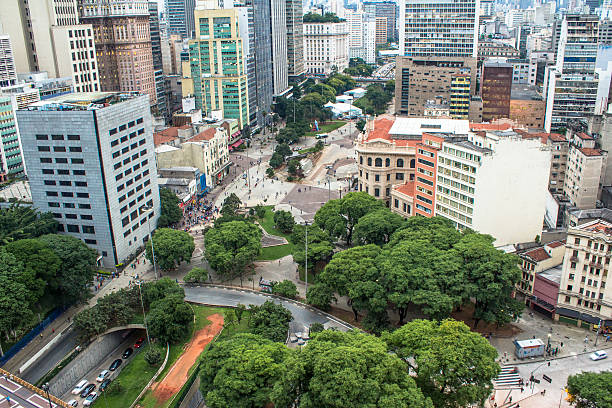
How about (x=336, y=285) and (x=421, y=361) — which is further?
(x=336, y=285)

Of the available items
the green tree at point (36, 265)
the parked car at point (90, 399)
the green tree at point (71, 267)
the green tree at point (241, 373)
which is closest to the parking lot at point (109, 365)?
the parked car at point (90, 399)

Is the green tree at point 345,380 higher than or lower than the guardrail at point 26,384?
higher

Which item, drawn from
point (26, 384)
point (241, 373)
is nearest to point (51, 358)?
point (26, 384)

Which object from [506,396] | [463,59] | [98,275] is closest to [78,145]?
[98,275]

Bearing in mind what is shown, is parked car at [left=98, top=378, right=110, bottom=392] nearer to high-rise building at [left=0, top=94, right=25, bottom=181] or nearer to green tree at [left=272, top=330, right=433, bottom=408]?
green tree at [left=272, top=330, right=433, bottom=408]

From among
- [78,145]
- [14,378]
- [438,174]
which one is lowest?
[14,378]

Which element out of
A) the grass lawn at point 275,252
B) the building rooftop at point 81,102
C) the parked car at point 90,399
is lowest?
the parked car at point 90,399

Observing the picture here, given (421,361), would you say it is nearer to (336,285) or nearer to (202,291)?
(336,285)

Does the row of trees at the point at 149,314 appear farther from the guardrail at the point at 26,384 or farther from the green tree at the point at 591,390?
the green tree at the point at 591,390
